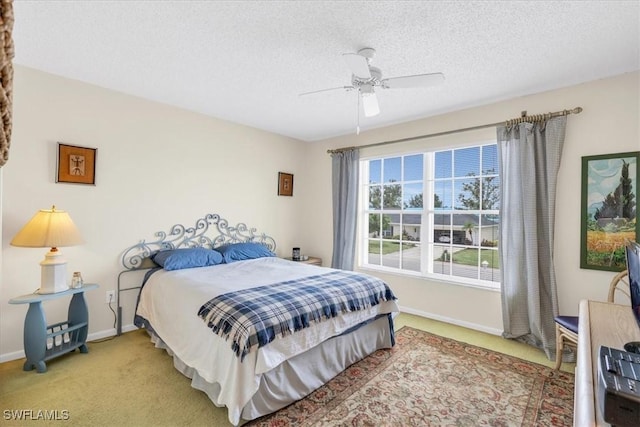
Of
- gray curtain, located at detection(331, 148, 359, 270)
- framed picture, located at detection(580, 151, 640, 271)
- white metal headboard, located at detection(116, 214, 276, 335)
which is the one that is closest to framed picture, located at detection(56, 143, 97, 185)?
white metal headboard, located at detection(116, 214, 276, 335)

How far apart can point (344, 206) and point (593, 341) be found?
3239mm

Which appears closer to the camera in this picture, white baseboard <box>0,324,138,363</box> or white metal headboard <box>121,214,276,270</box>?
white baseboard <box>0,324,138,363</box>

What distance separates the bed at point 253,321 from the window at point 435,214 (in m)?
1.26

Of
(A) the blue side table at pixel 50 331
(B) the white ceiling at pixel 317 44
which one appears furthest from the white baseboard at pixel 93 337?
(B) the white ceiling at pixel 317 44

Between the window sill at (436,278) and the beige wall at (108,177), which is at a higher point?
the beige wall at (108,177)

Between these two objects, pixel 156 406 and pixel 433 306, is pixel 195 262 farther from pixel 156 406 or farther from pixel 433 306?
pixel 433 306

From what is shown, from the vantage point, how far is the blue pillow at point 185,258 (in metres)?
3.13

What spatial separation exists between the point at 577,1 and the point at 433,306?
3070 millimetres

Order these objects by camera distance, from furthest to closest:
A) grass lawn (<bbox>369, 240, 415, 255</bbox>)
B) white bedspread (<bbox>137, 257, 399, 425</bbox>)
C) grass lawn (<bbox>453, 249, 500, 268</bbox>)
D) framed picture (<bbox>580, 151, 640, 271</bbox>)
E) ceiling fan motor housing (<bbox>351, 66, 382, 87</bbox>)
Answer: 1. grass lawn (<bbox>369, 240, 415, 255</bbox>)
2. grass lawn (<bbox>453, 249, 500, 268</bbox>)
3. framed picture (<bbox>580, 151, 640, 271</bbox>)
4. ceiling fan motor housing (<bbox>351, 66, 382, 87</bbox>)
5. white bedspread (<bbox>137, 257, 399, 425</bbox>)

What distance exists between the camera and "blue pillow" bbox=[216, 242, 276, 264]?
3.68m

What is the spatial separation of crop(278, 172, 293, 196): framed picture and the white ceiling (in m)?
1.67

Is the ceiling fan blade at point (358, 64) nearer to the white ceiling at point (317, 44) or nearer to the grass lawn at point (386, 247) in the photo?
the white ceiling at point (317, 44)

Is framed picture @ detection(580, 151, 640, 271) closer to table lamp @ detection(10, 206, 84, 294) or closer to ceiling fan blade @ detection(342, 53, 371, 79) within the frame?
ceiling fan blade @ detection(342, 53, 371, 79)

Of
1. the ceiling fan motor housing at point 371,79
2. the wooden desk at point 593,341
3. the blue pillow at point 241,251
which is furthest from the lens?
the blue pillow at point 241,251
